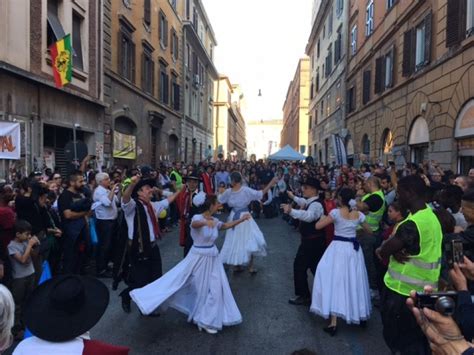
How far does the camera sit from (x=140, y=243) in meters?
5.41

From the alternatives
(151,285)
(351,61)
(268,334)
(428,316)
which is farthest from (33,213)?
(351,61)

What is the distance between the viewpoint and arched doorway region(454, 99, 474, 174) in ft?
37.1

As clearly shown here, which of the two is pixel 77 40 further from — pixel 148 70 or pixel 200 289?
pixel 200 289

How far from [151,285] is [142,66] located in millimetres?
18953

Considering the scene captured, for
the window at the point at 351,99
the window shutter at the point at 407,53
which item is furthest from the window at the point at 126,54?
the window at the point at 351,99

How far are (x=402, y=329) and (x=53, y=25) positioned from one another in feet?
43.0

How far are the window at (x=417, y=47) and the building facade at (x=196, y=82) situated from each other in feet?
63.2

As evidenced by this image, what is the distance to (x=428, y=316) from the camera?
72.7 inches

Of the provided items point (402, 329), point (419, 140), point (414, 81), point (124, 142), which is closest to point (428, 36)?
point (414, 81)

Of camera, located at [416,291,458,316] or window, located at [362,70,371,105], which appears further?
window, located at [362,70,371,105]

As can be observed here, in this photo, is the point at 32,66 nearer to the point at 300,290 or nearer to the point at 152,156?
the point at 300,290

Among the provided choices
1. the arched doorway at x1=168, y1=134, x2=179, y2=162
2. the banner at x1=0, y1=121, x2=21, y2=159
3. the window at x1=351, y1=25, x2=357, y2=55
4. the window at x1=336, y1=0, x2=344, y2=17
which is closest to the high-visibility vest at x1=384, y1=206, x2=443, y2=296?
the banner at x1=0, y1=121, x2=21, y2=159

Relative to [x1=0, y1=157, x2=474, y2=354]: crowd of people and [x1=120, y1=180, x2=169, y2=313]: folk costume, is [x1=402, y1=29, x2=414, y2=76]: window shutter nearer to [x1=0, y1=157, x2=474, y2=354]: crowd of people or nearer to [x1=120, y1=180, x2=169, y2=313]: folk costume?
[x1=0, y1=157, x2=474, y2=354]: crowd of people

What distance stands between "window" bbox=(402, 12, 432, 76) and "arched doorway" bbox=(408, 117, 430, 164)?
1.97 m
